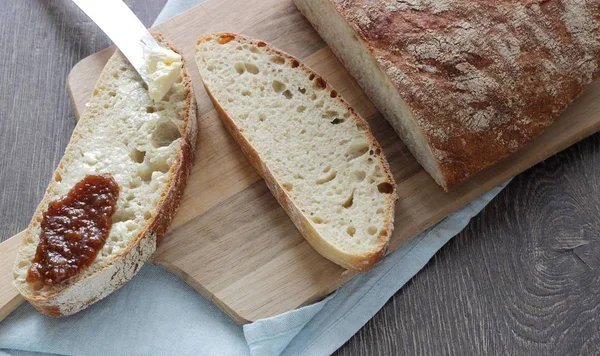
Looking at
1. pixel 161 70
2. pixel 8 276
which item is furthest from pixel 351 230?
pixel 8 276

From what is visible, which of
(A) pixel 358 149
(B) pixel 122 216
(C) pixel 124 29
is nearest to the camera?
(B) pixel 122 216

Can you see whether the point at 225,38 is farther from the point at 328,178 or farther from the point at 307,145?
the point at 328,178

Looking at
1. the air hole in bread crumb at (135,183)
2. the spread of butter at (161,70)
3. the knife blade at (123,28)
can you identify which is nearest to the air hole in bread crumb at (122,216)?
the air hole in bread crumb at (135,183)

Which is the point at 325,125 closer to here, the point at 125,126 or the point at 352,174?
the point at 352,174

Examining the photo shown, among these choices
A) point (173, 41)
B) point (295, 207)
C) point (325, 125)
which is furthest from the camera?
point (173, 41)

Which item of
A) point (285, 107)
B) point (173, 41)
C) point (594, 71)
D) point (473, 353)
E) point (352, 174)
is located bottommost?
point (473, 353)

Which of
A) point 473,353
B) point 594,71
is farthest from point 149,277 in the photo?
point 594,71

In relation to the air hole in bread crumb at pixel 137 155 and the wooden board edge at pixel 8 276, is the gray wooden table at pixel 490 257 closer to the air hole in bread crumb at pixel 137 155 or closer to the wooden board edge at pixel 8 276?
the wooden board edge at pixel 8 276

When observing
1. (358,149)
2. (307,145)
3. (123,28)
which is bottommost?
(358,149)
